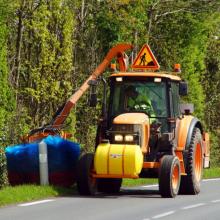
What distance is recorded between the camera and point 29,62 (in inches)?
1068

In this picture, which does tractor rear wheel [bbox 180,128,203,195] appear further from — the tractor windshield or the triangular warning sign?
the triangular warning sign

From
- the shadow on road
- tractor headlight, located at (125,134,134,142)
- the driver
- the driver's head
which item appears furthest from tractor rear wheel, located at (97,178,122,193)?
the driver's head

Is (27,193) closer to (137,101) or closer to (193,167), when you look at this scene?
(137,101)

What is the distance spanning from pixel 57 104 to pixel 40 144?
9469mm

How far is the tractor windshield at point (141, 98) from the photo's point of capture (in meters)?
19.2

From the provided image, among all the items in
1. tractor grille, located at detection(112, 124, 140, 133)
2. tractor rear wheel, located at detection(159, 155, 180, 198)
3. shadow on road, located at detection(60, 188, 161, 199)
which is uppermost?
tractor grille, located at detection(112, 124, 140, 133)

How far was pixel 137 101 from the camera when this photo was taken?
19.3 meters

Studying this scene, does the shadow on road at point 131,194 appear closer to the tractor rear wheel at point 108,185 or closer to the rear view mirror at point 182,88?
the tractor rear wheel at point 108,185

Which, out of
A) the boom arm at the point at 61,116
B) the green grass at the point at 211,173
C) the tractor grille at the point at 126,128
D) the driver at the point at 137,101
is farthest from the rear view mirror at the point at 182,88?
the green grass at the point at 211,173

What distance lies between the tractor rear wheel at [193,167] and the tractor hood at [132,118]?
139 cm

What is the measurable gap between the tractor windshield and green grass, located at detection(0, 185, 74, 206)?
87.2 inches

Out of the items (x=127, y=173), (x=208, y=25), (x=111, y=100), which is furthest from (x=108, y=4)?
(x=127, y=173)

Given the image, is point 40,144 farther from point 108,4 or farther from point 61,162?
point 108,4

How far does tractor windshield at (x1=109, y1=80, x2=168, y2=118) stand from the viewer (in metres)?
19.2
